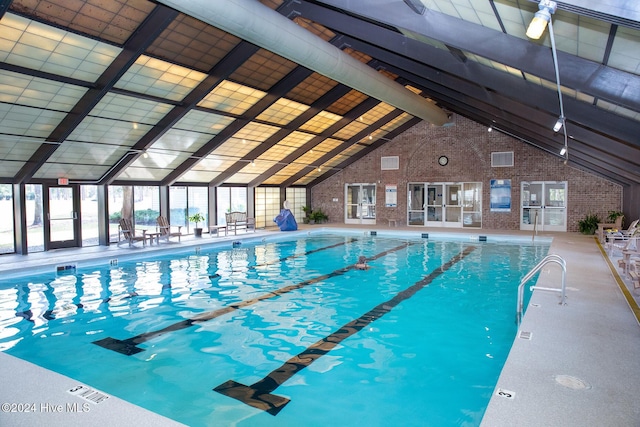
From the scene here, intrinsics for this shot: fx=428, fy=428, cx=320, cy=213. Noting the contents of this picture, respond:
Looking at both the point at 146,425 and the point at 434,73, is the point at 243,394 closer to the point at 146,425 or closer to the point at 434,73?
the point at 146,425

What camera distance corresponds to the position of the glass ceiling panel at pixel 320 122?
1470 cm

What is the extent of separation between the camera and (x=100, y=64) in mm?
8375

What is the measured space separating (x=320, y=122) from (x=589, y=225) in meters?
10.3

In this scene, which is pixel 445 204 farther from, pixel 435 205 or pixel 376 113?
pixel 376 113

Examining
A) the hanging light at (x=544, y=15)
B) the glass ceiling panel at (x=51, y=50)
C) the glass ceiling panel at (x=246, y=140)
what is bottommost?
the hanging light at (x=544, y=15)

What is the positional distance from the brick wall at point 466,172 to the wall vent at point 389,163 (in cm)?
15

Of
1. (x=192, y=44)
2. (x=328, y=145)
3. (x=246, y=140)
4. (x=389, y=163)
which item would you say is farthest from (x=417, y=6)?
(x=389, y=163)

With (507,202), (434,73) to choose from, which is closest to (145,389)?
(434,73)

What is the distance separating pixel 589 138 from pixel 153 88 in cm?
873

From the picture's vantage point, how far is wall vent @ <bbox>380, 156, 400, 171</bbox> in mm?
19594

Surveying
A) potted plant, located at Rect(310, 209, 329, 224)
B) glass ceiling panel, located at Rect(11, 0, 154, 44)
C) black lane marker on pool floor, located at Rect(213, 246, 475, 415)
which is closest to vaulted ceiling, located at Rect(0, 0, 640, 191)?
glass ceiling panel, located at Rect(11, 0, 154, 44)

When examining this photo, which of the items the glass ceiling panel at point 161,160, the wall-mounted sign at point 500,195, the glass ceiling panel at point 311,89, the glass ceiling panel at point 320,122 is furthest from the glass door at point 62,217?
the wall-mounted sign at point 500,195

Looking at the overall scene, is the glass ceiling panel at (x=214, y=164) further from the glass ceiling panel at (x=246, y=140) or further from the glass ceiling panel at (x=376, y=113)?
the glass ceiling panel at (x=376, y=113)

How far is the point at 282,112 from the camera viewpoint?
1327cm
